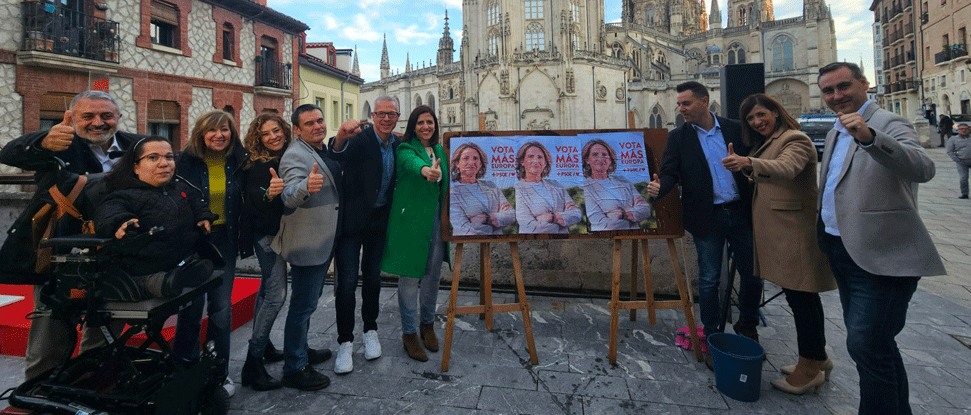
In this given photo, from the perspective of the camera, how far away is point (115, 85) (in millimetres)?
9820

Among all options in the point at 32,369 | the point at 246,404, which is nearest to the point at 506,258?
the point at 246,404

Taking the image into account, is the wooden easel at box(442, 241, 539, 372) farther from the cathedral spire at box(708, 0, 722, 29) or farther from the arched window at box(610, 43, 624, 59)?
the cathedral spire at box(708, 0, 722, 29)

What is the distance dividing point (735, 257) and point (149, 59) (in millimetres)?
13504

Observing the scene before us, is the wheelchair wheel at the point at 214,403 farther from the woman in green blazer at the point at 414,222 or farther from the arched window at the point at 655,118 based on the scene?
the arched window at the point at 655,118

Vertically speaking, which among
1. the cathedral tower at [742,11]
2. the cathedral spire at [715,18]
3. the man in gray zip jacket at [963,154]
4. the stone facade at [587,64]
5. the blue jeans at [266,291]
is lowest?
the blue jeans at [266,291]

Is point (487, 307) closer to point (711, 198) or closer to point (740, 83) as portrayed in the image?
point (711, 198)

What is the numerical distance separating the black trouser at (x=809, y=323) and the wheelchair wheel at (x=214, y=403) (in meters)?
3.74

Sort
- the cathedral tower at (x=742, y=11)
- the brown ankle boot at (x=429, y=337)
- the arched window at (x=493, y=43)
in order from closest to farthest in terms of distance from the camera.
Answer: the brown ankle boot at (x=429, y=337) < the arched window at (x=493, y=43) < the cathedral tower at (x=742, y=11)

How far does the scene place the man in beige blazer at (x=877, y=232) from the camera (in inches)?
77.6

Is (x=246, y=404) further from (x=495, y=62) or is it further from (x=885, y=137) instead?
(x=495, y=62)

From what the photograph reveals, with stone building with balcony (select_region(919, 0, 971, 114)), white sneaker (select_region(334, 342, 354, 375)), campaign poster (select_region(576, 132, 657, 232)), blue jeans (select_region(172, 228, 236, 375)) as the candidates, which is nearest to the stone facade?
stone building with balcony (select_region(919, 0, 971, 114))

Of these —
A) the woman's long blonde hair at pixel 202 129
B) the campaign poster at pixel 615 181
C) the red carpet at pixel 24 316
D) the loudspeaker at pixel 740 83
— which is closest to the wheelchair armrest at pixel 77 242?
the woman's long blonde hair at pixel 202 129

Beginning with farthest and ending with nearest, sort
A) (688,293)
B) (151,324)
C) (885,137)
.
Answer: (688,293)
(151,324)
(885,137)

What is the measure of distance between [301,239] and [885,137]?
3.36 m
